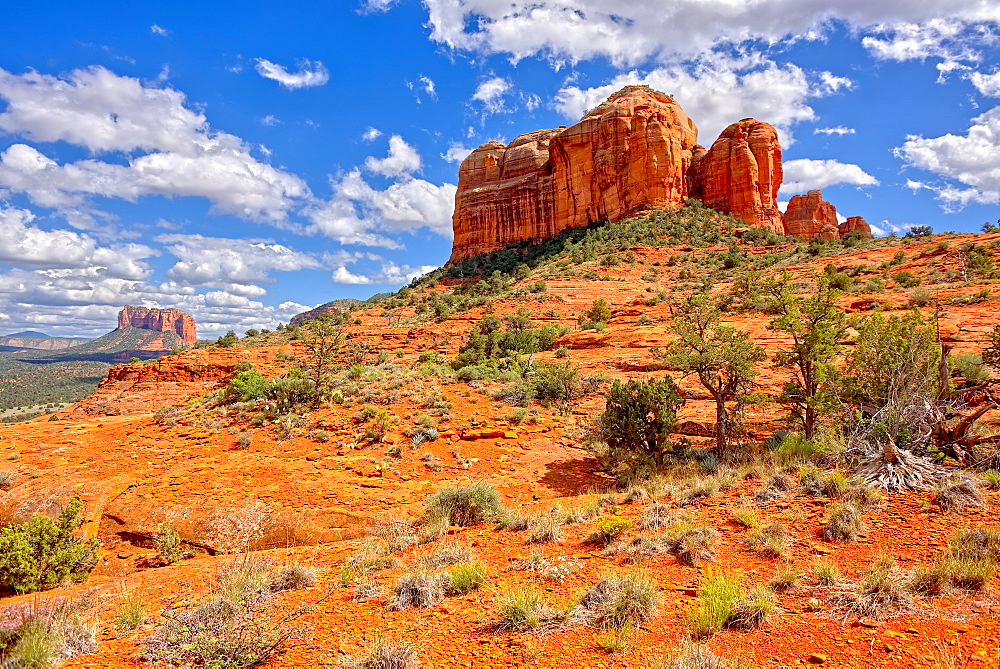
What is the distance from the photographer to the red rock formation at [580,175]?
48.5 meters

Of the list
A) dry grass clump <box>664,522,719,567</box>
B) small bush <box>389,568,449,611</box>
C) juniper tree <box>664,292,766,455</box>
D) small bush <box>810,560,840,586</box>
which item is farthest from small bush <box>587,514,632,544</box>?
juniper tree <box>664,292,766,455</box>

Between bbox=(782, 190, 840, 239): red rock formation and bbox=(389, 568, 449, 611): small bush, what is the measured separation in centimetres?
7134

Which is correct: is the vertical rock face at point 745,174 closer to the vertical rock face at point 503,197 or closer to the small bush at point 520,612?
the vertical rock face at point 503,197

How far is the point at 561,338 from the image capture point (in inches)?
909

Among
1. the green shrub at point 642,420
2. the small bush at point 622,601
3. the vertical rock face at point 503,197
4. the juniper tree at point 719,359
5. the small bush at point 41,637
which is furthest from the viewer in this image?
the vertical rock face at point 503,197

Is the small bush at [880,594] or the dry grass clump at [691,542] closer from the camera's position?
the small bush at [880,594]

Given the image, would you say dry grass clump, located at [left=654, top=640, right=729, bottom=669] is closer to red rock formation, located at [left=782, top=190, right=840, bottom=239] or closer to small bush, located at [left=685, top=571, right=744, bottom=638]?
small bush, located at [left=685, top=571, right=744, bottom=638]

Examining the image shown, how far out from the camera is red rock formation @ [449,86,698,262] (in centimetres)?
4847

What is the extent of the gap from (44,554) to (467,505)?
6.18m

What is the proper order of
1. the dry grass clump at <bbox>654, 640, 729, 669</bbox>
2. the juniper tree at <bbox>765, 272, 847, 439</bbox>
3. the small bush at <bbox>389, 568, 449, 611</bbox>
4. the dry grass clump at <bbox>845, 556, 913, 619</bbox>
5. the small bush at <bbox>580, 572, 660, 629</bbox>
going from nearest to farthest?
the dry grass clump at <bbox>654, 640, 729, 669</bbox>, the dry grass clump at <bbox>845, 556, 913, 619</bbox>, the small bush at <bbox>580, 572, 660, 629</bbox>, the small bush at <bbox>389, 568, 449, 611</bbox>, the juniper tree at <bbox>765, 272, 847, 439</bbox>

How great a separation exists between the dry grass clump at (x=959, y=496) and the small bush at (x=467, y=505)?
525 cm

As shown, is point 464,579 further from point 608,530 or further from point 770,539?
point 770,539

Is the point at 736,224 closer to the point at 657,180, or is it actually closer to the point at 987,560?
the point at 657,180

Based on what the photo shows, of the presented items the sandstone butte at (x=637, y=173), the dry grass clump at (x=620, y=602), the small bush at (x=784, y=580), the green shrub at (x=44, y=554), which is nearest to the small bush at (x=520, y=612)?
the dry grass clump at (x=620, y=602)
